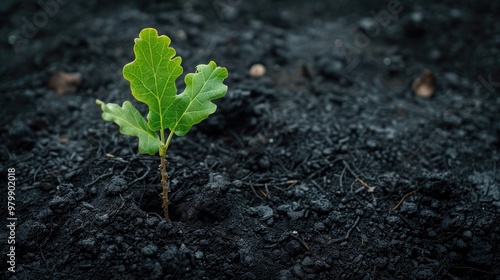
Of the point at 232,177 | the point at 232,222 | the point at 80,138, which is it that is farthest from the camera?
the point at 80,138

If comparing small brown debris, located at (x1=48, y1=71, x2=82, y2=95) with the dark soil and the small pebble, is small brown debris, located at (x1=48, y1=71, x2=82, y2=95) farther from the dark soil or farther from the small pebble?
the small pebble

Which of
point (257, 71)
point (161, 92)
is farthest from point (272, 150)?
point (161, 92)

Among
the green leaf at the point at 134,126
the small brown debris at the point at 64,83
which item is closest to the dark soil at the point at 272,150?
the small brown debris at the point at 64,83

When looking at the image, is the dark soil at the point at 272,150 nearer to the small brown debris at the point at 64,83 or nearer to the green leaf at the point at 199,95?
the small brown debris at the point at 64,83

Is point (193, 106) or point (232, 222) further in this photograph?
point (232, 222)

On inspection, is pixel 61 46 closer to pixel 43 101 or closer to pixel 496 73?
pixel 43 101

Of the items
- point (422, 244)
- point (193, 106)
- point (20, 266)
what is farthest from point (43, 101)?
point (422, 244)

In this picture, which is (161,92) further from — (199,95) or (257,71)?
(257,71)
